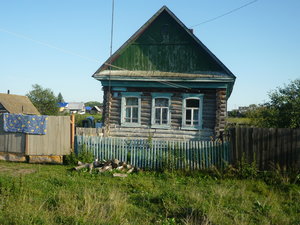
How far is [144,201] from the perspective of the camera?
19.1 feet

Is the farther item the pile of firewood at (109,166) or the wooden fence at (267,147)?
the pile of firewood at (109,166)

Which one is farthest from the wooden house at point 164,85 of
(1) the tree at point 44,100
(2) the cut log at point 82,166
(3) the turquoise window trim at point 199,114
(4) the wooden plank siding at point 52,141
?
(1) the tree at point 44,100

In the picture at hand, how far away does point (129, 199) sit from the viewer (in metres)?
6.02

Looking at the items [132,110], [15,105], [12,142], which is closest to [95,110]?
[15,105]

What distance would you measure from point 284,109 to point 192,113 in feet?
22.1

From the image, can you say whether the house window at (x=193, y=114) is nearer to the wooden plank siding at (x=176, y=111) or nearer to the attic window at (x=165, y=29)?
the wooden plank siding at (x=176, y=111)

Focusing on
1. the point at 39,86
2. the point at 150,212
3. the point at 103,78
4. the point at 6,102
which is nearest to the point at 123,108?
the point at 103,78

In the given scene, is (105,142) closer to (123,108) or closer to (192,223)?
(123,108)

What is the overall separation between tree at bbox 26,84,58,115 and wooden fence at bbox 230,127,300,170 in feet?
124

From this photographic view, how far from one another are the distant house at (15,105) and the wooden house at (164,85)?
22.9m

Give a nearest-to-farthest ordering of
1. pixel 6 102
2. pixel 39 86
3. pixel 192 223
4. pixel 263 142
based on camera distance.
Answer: pixel 192 223
pixel 263 142
pixel 6 102
pixel 39 86

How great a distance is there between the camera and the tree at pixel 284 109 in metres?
15.1

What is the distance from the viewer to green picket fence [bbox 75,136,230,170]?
29.3 feet

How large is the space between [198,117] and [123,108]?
4.02 metres
